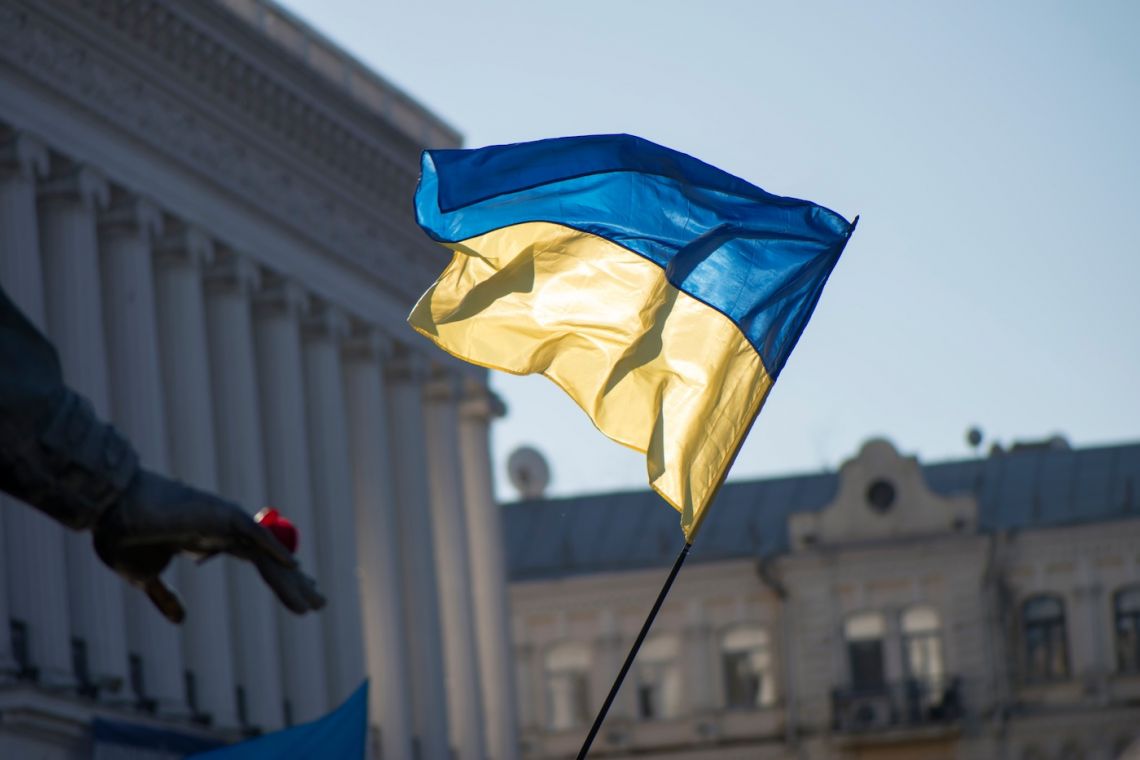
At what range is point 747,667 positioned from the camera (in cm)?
6284

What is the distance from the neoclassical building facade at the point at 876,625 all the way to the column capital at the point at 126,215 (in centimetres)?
2732

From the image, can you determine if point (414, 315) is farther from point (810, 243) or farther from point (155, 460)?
point (155, 460)

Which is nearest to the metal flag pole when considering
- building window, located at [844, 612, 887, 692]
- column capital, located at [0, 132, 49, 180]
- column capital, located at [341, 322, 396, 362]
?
column capital, located at [0, 132, 49, 180]

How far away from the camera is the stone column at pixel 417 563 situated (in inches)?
1768

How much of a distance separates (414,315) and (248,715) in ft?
84.9

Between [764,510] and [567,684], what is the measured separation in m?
6.28

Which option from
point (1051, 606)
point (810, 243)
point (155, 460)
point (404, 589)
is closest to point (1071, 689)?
point (1051, 606)

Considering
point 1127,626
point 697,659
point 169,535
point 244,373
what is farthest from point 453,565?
point 169,535

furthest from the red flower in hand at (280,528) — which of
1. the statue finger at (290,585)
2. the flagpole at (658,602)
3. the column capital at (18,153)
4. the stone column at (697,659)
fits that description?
the stone column at (697,659)

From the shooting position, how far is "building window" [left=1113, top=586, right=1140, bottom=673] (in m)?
60.3

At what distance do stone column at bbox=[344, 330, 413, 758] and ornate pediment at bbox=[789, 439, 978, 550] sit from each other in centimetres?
1909

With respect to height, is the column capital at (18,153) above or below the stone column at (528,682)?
above

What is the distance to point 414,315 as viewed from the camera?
13703 millimetres

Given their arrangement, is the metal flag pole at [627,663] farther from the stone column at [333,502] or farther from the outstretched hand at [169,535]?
the stone column at [333,502]
